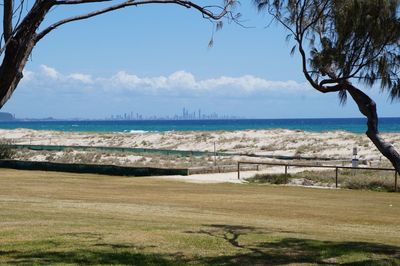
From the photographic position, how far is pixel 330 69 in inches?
476

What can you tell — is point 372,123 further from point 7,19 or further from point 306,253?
point 7,19

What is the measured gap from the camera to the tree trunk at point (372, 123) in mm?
11336

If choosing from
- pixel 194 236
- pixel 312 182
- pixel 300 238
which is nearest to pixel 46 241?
pixel 194 236

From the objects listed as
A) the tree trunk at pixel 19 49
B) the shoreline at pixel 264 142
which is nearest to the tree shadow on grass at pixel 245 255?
the tree trunk at pixel 19 49

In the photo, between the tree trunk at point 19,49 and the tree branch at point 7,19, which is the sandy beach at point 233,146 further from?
the tree branch at point 7,19

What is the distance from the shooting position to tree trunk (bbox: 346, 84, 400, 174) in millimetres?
11336

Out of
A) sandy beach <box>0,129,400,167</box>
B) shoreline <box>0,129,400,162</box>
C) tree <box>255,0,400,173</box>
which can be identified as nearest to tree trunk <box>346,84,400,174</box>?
tree <box>255,0,400,173</box>

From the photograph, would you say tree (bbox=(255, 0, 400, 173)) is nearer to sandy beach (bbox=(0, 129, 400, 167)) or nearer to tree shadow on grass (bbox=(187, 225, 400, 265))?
tree shadow on grass (bbox=(187, 225, 400, 265))

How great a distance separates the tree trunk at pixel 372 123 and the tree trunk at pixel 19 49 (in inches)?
196

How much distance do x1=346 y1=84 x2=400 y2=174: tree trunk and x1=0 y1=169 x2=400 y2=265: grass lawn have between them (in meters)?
1.60

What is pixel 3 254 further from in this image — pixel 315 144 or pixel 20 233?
pixel 315 144

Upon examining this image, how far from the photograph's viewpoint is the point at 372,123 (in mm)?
11461

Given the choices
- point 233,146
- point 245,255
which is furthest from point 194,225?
point 233,146

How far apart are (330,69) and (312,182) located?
25122 mm
